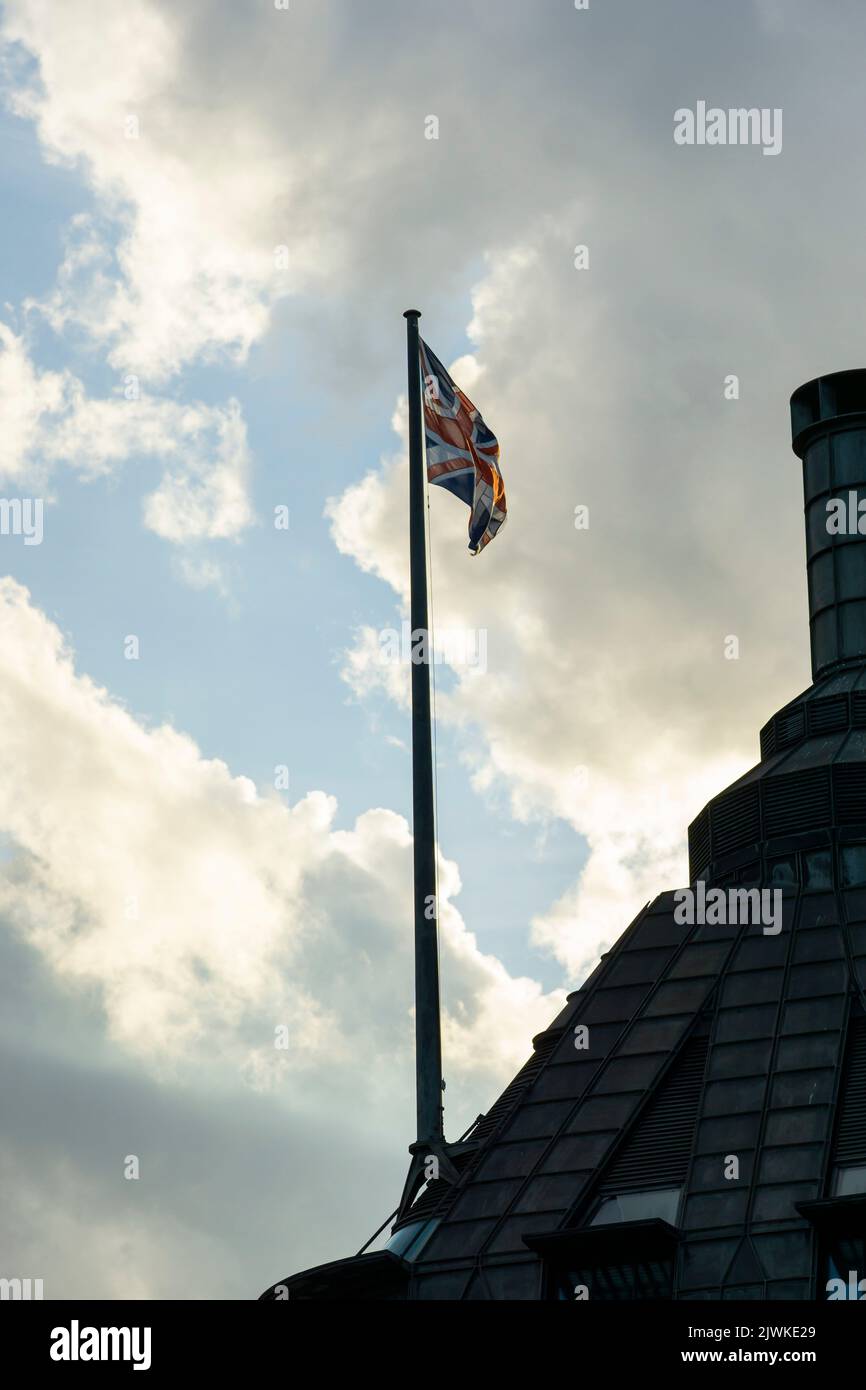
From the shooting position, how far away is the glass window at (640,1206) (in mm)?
46688

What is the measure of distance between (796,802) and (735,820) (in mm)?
2125

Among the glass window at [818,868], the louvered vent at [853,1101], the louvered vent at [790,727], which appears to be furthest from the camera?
the louvered vent at [790,727]

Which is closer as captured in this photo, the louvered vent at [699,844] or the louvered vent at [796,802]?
the louvered vent at [796,802]

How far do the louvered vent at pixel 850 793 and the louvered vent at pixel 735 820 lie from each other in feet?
8.24

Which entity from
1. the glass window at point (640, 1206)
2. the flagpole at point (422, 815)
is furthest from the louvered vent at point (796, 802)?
the glass window at point (640, 1206)

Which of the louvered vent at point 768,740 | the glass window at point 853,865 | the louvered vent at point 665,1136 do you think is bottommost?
the louvered vent at point 665,1136

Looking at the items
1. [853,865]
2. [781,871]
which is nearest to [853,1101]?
[853,865]

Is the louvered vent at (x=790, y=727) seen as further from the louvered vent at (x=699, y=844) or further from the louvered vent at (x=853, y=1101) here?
the louvered vent at (x=853, y=1101)

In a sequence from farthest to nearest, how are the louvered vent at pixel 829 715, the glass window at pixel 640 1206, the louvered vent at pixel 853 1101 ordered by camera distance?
the louvered vent at pixel 829 715, the glass window at pixel 640 1206, the louvered vent at pixel 853 1101

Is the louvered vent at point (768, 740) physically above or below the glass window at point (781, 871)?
above

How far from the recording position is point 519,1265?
47375mm

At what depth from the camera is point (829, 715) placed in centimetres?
6088

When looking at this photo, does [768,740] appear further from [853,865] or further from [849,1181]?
[849,1181]
